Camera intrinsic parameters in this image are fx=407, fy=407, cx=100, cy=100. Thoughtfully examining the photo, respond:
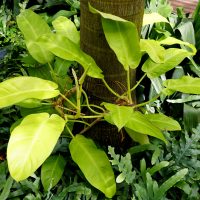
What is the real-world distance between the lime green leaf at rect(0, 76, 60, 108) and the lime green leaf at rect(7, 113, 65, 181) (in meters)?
0.10

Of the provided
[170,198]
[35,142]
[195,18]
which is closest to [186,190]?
[170,198]

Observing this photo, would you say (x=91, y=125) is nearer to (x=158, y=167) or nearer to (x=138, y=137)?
(x=138, y=137)

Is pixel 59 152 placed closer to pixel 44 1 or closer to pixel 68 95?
pixel 68 95

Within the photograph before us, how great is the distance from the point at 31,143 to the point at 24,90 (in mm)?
242

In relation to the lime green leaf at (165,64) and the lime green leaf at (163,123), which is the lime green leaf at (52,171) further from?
the lime green leaf at (165,64)

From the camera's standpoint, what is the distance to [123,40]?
1.71 metres

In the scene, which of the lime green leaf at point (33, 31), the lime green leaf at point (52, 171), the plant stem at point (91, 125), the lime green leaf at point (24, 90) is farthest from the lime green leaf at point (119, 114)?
the lime green leaf at point (33, 31)

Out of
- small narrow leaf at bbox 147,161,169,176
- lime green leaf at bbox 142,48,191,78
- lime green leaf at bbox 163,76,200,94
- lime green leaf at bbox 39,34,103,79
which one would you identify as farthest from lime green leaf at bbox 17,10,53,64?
small narrow leaf at bbox 147,161,169,176

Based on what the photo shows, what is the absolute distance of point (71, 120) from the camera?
5.98ft

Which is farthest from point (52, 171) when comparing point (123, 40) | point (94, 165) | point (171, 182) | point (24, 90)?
point (123, 40)

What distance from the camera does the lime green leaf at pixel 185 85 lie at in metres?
1.77

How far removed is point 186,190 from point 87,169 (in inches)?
18.2

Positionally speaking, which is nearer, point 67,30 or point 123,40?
point 123,40

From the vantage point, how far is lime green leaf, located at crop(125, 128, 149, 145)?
188 cm
